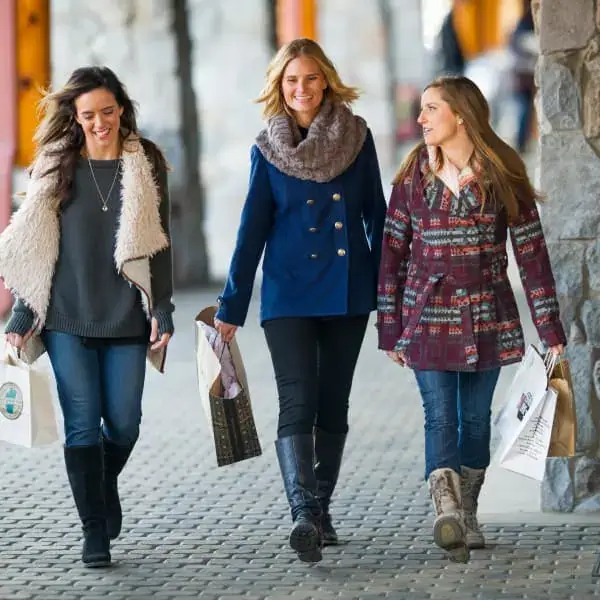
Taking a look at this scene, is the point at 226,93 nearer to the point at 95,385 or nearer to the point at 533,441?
the point at 95,385

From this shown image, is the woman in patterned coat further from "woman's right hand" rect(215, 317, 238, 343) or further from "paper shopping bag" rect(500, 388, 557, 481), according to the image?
"woman's right hand" rect(215, 317, 238, 343)

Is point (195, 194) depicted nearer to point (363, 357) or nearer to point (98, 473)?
point (363, 357)

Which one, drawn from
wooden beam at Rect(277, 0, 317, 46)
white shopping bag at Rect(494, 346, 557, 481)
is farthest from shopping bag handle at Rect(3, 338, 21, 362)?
wooden beam at Rect(277, 0, 317, 46)

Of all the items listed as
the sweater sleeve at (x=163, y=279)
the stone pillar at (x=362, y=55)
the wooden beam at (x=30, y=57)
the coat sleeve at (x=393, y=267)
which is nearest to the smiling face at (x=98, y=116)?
the sweater sleeve at (x=163, y=279)

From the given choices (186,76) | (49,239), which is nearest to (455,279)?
(49,239)

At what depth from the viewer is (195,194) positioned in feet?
53.5

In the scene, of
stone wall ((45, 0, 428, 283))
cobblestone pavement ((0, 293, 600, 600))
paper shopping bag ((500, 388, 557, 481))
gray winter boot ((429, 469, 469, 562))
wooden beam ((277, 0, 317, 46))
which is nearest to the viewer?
cobblestone pavement ((0, 293, 600, 600))

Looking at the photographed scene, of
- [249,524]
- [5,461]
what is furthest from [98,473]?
[5,461]

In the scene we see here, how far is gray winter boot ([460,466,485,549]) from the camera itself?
592 centimetres

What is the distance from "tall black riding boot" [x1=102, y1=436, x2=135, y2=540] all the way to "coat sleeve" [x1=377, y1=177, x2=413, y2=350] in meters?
0.97

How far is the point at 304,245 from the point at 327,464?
0.79 metres

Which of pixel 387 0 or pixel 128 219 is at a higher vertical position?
pixel 387 0

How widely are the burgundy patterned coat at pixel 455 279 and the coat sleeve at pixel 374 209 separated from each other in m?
0.15

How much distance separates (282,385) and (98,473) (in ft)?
2.23
